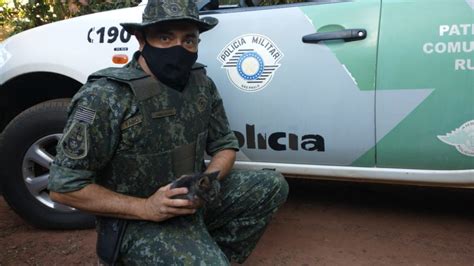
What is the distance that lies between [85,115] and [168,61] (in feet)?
1.21

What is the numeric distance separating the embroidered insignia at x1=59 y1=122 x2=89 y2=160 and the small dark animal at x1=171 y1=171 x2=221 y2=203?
33 cm

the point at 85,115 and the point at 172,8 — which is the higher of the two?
the point at 172,8

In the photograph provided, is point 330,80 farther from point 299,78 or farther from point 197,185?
point 197,185

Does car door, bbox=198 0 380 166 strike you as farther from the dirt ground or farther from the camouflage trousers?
the dirt ground

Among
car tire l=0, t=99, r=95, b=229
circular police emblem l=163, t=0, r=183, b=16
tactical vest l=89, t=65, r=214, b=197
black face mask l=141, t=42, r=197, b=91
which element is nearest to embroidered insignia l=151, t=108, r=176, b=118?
tactical vest l=89, t=65, r=214, b=197

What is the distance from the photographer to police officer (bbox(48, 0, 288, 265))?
181 centimetres

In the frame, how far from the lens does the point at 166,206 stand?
179cm

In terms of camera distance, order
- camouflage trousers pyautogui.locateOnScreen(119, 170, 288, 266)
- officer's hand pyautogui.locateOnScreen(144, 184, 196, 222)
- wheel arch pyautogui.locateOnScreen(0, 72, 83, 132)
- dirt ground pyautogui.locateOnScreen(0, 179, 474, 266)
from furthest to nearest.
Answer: wheel arch pyautogui.locateOnScreen(0, 72, 83, 132), dirt ground pyautogui.locateOnScreen(0, 179, 474, 266), camouflage trousers pyautogui.locateOnScreen(119, 170, 288, 266), officer's hand pyautogui.locateOnScreen(144, 184, 196, 222)

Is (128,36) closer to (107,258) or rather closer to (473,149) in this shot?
(107,258)

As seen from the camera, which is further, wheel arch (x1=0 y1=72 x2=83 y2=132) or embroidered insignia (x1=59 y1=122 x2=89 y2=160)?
wheel arch (x1=0 y1=72 x2=83 y2=132)

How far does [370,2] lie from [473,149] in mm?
Answer: 818

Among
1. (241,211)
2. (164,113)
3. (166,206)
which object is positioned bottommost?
(241,211)

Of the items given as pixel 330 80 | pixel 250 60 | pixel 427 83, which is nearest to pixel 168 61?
pixel 250 60

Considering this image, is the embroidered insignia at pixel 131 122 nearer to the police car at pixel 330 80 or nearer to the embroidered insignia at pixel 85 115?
the embroidered insignia at pixel 85 115
